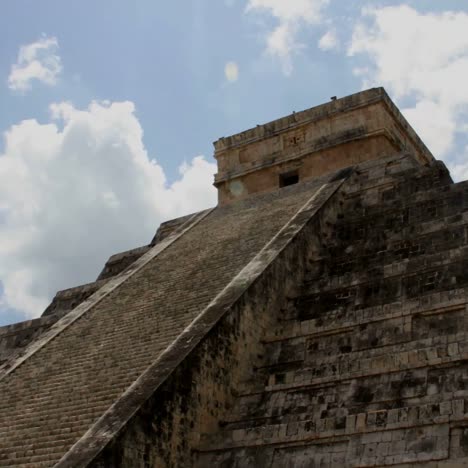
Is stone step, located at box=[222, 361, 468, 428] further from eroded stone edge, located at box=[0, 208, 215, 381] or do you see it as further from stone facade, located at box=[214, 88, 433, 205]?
stone facade, located at box=[214, 88, 433, 205]

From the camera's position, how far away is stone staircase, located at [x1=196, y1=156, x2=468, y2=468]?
671 cm

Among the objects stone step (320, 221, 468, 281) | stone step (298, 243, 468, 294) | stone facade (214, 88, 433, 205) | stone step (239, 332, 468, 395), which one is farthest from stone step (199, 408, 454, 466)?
stone facade (214, 88, 433, 205)

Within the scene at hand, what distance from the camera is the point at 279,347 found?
28.9ft

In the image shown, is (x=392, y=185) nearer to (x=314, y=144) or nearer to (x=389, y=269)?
(x=389, y=269)

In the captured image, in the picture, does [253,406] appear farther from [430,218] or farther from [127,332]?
[430,218]

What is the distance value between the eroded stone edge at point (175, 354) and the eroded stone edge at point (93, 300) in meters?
2.82

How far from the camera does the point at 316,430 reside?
7.17 metres

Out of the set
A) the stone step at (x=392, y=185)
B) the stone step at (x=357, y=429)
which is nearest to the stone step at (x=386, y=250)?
the stone step at (x=392, y=185)

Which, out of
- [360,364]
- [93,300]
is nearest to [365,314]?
[360,364]

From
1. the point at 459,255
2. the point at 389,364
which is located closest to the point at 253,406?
the point at 389,364

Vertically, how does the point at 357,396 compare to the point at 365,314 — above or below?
below

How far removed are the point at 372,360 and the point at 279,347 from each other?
139 cm

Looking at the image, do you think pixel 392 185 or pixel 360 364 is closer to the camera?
pixel 360 364

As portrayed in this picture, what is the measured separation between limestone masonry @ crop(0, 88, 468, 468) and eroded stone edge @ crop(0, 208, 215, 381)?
57 mm
